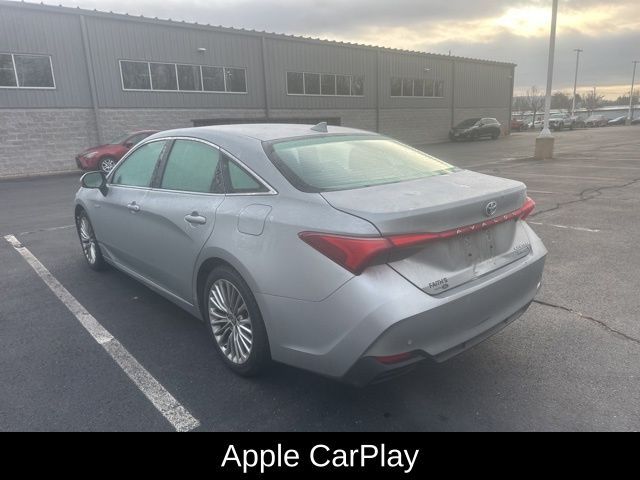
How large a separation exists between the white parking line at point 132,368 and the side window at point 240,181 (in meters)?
1.33

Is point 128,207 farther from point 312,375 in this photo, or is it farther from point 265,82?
point 265,82

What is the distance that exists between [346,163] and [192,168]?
1166 millimetres

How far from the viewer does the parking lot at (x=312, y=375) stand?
267 cm

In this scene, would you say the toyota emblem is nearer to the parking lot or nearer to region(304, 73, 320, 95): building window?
the parking lot

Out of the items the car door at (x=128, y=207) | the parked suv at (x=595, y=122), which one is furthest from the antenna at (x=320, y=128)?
the parked suv at (x=595, y=122)

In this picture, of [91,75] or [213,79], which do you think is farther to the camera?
[213,79]

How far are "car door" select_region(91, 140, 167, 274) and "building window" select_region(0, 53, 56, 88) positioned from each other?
15843mm

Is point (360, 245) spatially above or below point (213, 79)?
below

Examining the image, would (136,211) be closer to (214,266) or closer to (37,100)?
(214,266)

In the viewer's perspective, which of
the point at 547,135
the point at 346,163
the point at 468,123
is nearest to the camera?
the point at 346,163

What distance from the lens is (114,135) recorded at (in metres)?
19.7

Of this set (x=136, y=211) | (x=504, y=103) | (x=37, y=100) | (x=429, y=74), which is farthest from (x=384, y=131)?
(x=136, y=211)

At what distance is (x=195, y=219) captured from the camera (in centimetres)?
323

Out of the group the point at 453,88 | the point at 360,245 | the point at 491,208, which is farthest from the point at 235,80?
the point at 360,245
